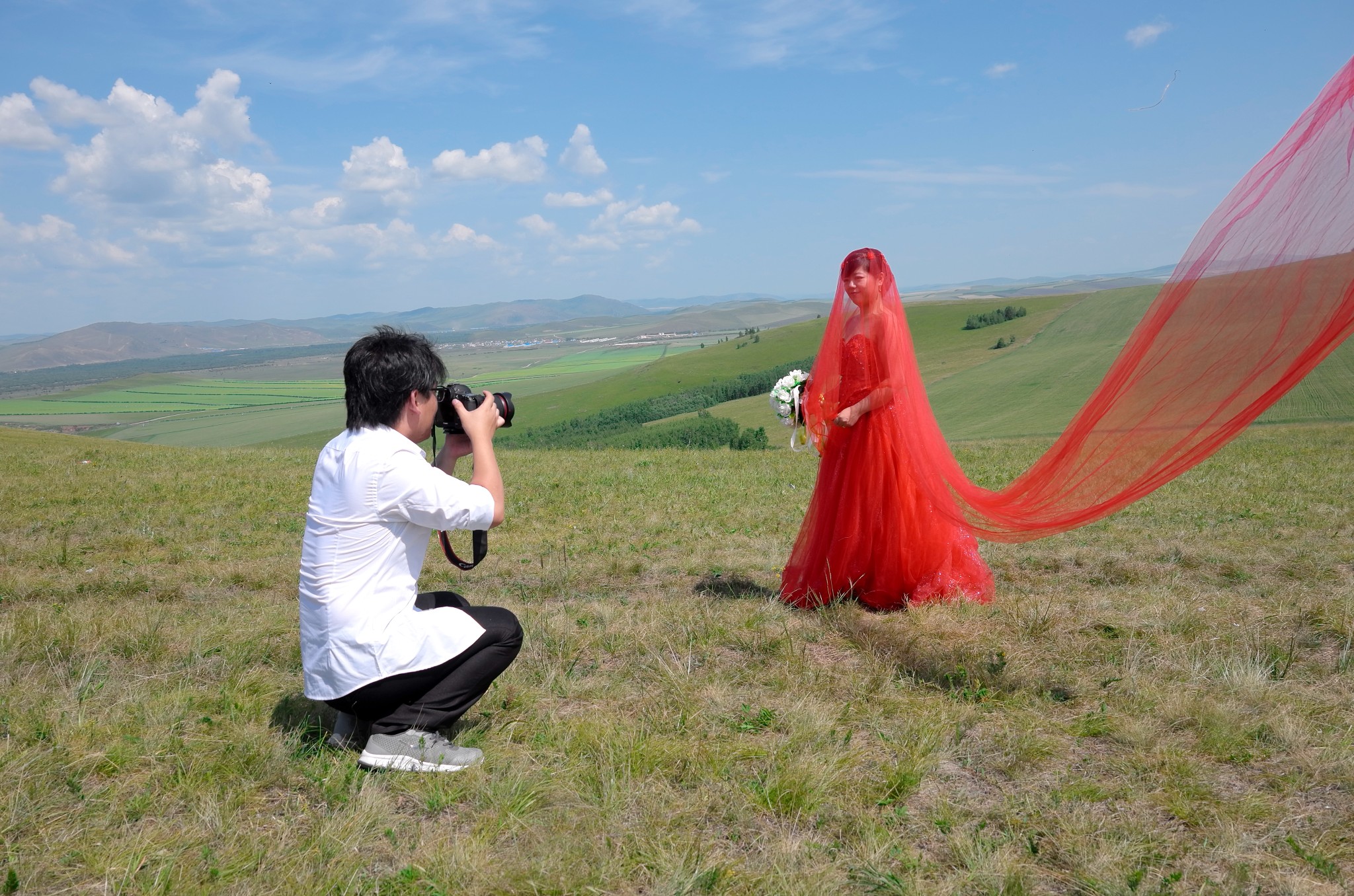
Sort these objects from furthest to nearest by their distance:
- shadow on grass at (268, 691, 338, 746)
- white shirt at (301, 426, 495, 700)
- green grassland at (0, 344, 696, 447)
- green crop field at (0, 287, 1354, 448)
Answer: green grassland at (0, 344, 696, 447)
green crop field at (0, 287, 1354, 448)
shadow on grass at (268, 691, 338, 746)
white shirt at (301, 426, 495, 700)

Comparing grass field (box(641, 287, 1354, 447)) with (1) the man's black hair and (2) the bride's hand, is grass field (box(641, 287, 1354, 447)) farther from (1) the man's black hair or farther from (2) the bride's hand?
(1) the man's black hair

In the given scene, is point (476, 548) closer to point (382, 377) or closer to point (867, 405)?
point (382, 377)

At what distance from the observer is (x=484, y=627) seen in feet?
13.4

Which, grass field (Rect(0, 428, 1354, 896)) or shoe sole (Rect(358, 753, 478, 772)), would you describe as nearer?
grass field (Rect(0, 428, 1354, 896))

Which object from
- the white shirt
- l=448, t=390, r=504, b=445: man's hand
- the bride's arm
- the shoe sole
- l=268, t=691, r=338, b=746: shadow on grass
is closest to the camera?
the white shirt

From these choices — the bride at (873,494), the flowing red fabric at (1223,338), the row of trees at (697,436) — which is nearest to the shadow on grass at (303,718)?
the bride at (873,494)

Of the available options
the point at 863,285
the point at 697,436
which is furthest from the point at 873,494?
the point at 697,436

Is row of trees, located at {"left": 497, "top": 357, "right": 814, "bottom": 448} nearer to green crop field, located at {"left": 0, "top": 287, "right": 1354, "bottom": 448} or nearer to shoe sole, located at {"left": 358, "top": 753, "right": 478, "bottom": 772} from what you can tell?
green crop field, located at {"left": 0, "top": 287, "right": 1354, "bottom": 448}

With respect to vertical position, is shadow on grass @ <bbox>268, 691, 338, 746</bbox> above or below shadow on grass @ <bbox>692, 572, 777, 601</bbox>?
above

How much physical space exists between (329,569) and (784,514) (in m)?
8.21

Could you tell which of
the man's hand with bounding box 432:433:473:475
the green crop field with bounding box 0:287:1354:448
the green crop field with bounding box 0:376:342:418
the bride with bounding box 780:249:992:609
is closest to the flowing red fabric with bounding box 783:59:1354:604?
the bride with bounding box 780:249:992:609

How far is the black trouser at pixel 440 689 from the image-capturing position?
3.84 meters

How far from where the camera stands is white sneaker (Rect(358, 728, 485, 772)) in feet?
12.5

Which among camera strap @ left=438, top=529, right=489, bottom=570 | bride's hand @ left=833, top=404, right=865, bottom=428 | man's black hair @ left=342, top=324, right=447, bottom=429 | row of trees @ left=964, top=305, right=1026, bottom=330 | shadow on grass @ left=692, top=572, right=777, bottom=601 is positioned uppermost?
row of trees @ left=964, top=305, right=1026, bottom=330
